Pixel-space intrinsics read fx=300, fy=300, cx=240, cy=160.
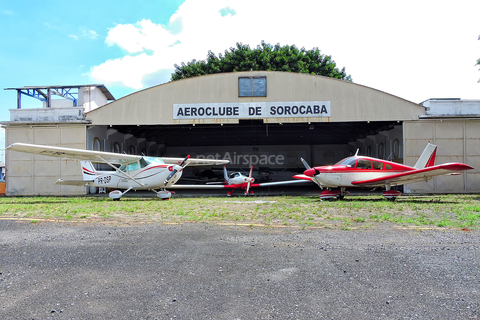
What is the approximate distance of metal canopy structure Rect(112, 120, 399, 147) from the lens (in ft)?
76.7

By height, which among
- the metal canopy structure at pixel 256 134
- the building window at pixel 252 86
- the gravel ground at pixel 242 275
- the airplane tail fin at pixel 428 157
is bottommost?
the gravel ground at pixel 242 275

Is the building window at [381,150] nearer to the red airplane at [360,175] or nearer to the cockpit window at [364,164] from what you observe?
the red airplane at [360,175]

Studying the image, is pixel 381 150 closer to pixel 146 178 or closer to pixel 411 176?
pixel 411 176

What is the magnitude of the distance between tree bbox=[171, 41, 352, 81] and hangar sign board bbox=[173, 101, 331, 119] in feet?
54.8

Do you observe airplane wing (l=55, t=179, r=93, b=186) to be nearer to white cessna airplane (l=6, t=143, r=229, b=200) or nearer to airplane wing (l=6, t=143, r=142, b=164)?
white cessna airplane (l=6, t=143, r=229, b=200)

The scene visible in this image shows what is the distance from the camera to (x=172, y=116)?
17.8m

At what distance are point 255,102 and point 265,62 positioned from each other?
1802cm

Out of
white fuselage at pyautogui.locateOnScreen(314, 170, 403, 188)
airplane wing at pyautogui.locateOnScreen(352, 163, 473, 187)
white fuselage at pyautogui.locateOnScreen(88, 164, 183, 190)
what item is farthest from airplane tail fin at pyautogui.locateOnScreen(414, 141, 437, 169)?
white fuselage at pyautogui.locateOnScreen(88, 164, 183, 190)

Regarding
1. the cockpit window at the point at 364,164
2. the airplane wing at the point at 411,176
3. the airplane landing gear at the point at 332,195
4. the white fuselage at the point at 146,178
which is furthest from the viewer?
the white fuselage at the point at 146,178

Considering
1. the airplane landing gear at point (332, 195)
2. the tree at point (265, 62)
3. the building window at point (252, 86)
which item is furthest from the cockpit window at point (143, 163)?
the tree at point (265, 62)

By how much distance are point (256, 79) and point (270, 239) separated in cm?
1350

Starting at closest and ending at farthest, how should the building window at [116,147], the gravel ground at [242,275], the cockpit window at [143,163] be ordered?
the gravel ground at [242,275]
the cockpit window at [143,163]
the building window at [116,147]

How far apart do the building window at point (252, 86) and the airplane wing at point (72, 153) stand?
7307mm

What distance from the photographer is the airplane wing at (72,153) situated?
11.3 metres
